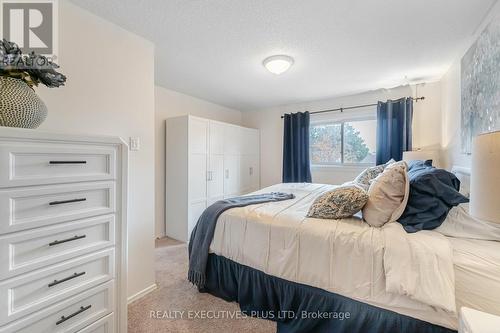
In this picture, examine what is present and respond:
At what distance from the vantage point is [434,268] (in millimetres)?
1129

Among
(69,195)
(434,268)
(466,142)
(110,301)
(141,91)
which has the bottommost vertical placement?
(110,301)

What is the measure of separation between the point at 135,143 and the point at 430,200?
2.19 meters

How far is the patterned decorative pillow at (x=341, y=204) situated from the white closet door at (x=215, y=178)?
7.32 ft

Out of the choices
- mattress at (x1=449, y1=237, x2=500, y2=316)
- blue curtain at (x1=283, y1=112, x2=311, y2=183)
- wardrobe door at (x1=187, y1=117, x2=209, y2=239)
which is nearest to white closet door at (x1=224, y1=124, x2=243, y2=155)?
wardrobe door at (x1=187, y1=117, x2=209, y2=239)

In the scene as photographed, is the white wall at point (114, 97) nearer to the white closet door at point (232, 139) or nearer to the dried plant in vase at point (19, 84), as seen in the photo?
the dried plant in vase at point (19, 84)

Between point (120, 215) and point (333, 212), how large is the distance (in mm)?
1363

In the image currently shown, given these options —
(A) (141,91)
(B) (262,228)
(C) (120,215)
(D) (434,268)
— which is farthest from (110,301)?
(D) (434,268)

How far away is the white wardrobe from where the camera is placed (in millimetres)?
3232

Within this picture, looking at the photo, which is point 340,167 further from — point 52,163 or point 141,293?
point 52,163

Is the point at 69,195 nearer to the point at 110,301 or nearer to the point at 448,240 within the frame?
the point at 110,301

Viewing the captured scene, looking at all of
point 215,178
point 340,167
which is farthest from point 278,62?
point 340,167

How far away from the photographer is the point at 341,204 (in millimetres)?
1564

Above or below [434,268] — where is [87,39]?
above

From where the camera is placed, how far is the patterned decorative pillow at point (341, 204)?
5.04 feet
